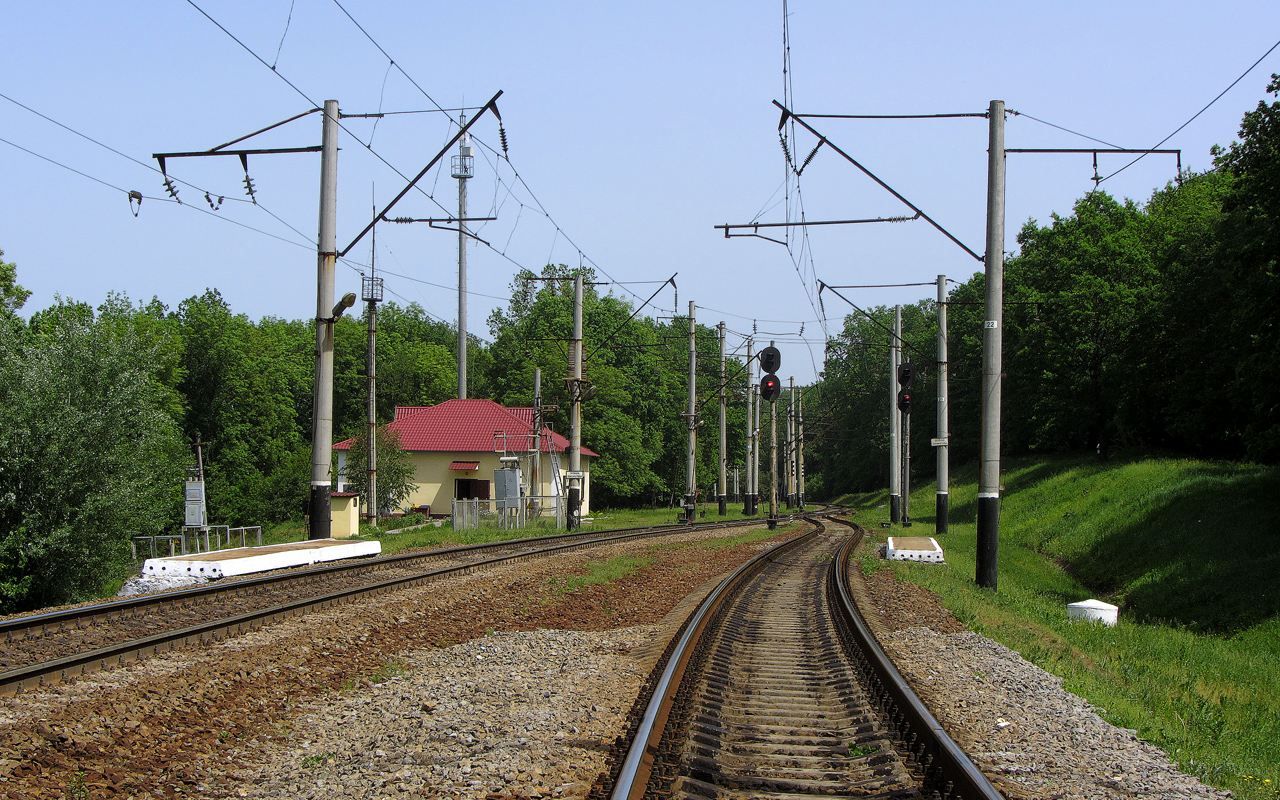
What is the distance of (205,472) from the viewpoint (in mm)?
72625

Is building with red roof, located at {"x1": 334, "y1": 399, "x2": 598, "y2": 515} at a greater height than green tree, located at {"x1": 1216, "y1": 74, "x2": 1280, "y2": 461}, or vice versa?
green tree, located at {"x1": 1216, "y1": 74, "x2": 1280, "y2": 461}

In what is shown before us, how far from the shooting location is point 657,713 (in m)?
7.44

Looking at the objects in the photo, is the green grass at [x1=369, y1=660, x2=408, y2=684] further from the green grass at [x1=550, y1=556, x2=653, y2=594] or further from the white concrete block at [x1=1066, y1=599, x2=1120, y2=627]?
the white concrete block at [x1=1066, y1=599, x2=1120, y2=627]

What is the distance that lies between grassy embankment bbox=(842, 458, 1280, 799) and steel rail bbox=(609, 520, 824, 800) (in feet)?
10.7

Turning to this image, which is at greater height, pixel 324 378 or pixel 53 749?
pixel 324 378

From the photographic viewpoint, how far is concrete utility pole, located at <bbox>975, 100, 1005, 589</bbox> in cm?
1850

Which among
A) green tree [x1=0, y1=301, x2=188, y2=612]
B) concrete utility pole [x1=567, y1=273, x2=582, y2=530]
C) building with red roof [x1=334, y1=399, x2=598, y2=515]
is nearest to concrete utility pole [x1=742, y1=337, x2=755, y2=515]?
building with red roof [x1=334, y1=399, x2=598, y2=515]

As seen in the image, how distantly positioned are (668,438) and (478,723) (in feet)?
291

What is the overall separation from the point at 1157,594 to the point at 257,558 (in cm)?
1977

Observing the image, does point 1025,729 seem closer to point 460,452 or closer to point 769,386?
point 769,386

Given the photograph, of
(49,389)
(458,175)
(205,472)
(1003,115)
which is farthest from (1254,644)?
(458,175)

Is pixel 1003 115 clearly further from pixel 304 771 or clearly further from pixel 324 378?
pixel 304 771

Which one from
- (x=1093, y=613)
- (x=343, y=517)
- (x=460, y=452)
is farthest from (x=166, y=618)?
(x=460, y=452)

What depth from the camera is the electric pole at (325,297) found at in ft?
69.4
